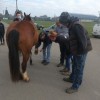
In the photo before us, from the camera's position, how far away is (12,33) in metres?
6.71

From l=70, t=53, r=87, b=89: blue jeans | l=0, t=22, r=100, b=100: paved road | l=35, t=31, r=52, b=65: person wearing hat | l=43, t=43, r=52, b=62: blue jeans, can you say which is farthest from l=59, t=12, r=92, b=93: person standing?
l=43, t=43, r=52, b=62: blue jeans

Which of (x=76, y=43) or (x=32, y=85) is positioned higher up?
(x=76, y=43)

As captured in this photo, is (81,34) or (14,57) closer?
(81,34)

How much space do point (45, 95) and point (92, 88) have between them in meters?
1.38

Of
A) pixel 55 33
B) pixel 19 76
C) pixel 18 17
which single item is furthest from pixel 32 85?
pixel 18 17

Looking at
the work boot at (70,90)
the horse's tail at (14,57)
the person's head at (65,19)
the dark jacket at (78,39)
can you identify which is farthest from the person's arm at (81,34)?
the horse's tail at (14,57)

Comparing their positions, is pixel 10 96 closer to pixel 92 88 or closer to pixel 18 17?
pixel 92 88

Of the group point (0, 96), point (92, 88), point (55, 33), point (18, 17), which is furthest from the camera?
point (18, 17)

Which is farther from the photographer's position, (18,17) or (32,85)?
(18,17)

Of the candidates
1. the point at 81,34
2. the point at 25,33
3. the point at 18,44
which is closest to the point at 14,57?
the point at 18,44

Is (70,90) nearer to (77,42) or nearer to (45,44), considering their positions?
(77,42)

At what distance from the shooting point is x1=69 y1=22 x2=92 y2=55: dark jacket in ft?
19.2

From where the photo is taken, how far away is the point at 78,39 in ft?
19.5

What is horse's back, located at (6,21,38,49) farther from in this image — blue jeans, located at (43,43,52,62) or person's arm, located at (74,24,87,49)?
blue jeans, located at (43,43,52,62)
